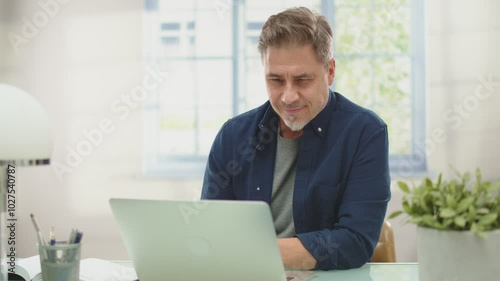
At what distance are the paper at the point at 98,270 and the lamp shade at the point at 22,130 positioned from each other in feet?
1.17

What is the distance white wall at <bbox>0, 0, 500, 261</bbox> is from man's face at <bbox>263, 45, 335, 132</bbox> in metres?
2.26

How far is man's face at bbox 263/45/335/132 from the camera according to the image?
1738 mm

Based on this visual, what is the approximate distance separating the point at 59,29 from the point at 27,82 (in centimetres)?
40

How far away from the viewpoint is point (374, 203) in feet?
5.43

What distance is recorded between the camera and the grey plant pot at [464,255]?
105 centimetres

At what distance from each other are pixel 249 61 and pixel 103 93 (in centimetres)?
96

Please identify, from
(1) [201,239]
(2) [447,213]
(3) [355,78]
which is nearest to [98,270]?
(1) [201,239]

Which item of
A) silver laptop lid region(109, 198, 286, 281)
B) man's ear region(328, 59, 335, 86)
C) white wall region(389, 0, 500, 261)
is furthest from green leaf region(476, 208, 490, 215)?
white wall region(389, 0, 500, 261)

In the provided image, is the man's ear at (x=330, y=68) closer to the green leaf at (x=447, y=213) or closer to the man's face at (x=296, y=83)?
the man's face at (x=296, y=83)

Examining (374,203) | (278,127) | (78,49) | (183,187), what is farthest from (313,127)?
(78,49)

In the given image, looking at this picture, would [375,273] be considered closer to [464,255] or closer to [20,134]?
[464,255]

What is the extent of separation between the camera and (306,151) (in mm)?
→ 1813

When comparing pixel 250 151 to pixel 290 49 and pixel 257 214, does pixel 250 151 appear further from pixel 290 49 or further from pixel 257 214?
pixel 257 214

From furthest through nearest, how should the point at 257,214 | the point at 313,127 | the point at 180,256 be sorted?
the point at 313,127
the point at 180,256
the point at 257,214
